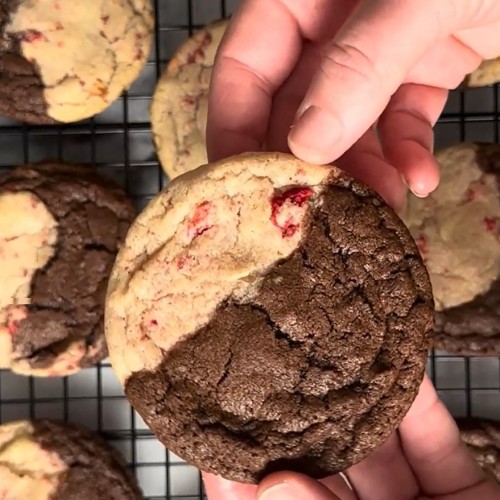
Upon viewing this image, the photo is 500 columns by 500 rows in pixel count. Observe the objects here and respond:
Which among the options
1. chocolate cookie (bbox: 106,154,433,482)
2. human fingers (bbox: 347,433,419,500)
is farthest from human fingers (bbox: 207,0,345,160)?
human fingers (bbox: 347,433,419,500)

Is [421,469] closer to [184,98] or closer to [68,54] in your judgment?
[184,98]

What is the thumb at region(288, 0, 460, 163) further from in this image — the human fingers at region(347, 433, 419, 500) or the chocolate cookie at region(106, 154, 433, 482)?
the human fingers at region(347, 433, 419, 500)

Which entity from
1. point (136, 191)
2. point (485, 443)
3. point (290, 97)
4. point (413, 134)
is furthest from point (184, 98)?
point (485, 443)

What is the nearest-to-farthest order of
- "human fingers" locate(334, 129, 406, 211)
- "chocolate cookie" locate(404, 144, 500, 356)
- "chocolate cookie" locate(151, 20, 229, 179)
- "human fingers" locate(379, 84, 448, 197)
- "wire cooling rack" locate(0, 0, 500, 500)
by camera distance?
"human fingers" locate(379, 84, 448, 197), "human fingers" locate(334, 129, 406, 211), "chocolate cookie" locate(404, 144, 500, 356), "chocolate cookie" locate(151, 20, 229, 179), "wire cooling rack" locate(0, 0, 500, 500)

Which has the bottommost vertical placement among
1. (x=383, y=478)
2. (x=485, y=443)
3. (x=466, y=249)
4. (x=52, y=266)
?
(x=485, y=443)

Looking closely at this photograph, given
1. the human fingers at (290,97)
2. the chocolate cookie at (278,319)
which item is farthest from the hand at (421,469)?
the human fingers at (290,97)

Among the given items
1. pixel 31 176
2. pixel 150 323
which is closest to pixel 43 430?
pixel 31 176

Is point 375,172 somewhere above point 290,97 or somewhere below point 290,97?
below
